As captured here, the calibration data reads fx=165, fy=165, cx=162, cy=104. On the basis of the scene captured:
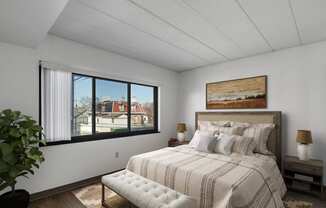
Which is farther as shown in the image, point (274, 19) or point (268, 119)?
point (268, 119)

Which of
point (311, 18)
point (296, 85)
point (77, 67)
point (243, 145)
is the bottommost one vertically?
point (243, 145)

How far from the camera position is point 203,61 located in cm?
385

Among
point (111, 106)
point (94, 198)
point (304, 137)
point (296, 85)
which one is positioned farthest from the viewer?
point (111, 106)

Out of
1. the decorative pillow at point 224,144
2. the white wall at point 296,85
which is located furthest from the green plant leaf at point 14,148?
the white wall at point 296,85

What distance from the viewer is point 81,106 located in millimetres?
3055

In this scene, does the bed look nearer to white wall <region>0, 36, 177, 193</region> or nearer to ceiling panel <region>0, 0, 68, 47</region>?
white wall <region>0, 36, 177, 193</region>

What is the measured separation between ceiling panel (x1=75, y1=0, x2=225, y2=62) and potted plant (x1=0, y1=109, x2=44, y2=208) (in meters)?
1.59

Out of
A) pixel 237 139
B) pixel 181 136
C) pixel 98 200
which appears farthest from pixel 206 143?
pixel 98 200

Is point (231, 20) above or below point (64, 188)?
above

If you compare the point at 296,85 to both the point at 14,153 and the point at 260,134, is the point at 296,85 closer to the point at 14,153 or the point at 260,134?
the point at 260,134

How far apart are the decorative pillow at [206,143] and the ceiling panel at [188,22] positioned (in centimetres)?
163

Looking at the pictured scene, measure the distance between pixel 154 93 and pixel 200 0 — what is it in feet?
9.31

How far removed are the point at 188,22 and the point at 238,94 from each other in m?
2.12

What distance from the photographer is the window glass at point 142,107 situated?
391 centimetres
